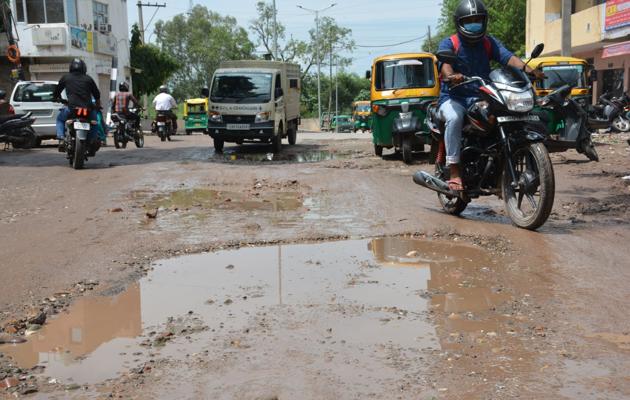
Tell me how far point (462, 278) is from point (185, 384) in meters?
2.33

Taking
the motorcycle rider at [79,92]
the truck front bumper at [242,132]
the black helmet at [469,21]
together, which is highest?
the black helmet at [469,21]

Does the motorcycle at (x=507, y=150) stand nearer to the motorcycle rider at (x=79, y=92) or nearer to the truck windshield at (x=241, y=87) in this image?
the motorcycle rider at (x=79, y=92)

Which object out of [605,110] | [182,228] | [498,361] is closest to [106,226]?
[182,228]

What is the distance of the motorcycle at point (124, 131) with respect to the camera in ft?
57.8

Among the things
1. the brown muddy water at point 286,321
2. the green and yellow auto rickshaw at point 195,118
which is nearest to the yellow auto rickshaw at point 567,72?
the brown muddy water at point 286,321

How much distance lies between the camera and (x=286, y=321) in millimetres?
3910

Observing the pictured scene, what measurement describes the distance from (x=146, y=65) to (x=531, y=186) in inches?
1722

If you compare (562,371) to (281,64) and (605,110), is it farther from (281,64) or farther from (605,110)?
(605,110)

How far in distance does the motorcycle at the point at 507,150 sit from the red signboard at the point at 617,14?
22.5m

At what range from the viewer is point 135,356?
3.46 meters

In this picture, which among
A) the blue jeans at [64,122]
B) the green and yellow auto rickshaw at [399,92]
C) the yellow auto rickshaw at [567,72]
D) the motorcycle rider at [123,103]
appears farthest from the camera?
the motorcycle rider at [123,103]

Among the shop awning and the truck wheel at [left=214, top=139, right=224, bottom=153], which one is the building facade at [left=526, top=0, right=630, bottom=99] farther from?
the truck wheel at [left=214, top=139, right=224, bottom=153]

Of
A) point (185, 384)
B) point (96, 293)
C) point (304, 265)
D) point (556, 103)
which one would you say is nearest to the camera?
point (185, 384)

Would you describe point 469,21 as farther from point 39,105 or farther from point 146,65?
point 146,65
